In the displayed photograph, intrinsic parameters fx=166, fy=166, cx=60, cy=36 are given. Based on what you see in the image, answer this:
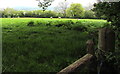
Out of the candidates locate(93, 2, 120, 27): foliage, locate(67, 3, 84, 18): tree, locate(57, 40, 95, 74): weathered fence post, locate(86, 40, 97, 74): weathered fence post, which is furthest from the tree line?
locate(57, 40, 95, 74): weathered fence post

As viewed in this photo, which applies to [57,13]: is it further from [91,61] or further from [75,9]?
[91,61]

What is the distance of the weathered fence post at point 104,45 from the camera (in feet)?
12.7

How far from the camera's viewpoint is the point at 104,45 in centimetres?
392

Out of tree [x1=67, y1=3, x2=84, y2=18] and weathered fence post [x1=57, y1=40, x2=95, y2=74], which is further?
tree [x1=67, y1=3, x2=84, y2=18]

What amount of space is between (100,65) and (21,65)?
2.24 meters

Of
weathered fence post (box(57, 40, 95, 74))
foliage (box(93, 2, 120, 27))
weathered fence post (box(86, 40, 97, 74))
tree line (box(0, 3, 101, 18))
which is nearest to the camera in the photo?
weathered fence post (box(57, 40, 95, 74))

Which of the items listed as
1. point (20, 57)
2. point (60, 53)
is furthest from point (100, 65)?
point (20, 57)

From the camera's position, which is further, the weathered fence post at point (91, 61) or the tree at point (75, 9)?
the tree at point (75, 9)

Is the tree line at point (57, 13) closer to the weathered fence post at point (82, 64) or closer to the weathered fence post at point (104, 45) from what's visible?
the weathered fence post at point (104, 45)

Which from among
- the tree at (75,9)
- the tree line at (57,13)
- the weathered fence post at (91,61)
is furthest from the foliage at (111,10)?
the tree at (75,9)

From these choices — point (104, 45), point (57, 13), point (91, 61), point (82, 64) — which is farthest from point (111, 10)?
point (57, 13)

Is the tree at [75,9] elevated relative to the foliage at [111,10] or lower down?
elevated

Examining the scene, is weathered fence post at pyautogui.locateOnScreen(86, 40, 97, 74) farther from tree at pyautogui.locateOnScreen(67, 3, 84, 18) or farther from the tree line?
tree at pyautogui.locateOnScreen(67, 3, 84, 18)

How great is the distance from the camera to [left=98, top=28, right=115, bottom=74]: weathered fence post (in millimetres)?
3869
